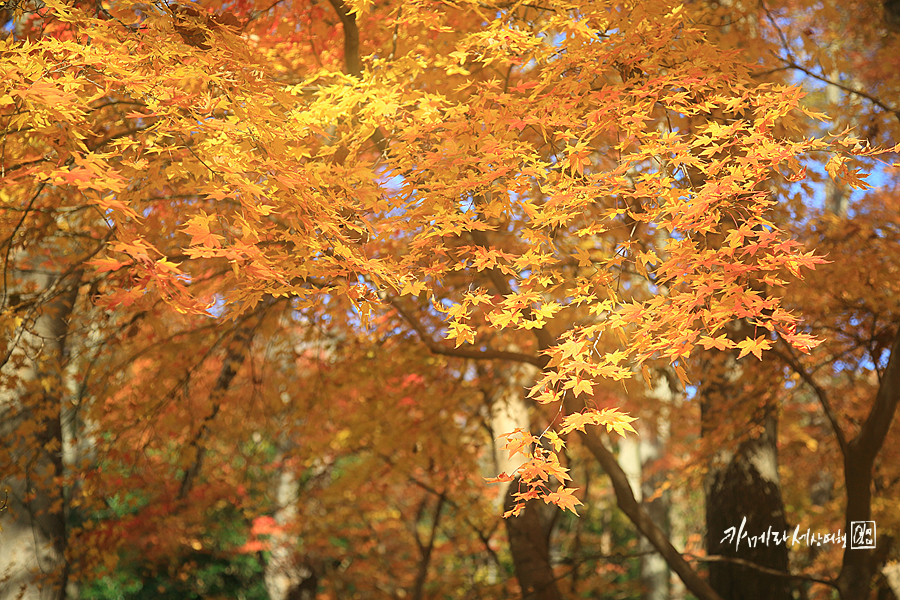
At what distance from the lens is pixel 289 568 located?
40.2 ft

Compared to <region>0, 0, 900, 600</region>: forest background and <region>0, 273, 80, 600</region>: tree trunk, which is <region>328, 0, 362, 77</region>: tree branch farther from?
<region>0, 273, 80, 600</region>: tree trunk

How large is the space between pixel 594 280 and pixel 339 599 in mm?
11506

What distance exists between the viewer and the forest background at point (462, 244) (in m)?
2.86

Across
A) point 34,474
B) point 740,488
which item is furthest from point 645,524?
point 34,474

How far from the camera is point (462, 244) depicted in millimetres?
4391

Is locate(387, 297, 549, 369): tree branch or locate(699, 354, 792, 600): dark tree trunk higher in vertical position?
locate(387, 297, 549, 369): tree branch

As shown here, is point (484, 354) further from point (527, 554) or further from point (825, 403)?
point (527, 554)

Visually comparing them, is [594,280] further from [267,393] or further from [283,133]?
[267,393]

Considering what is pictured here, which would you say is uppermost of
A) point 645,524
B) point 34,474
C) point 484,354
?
point 484,354

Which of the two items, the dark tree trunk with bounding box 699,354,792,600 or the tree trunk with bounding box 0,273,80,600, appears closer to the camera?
the tree trunk with bounding box 0,273,80,600

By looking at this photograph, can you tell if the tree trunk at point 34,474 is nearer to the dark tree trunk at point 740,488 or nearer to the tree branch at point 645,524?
the tree branch at point 645,524

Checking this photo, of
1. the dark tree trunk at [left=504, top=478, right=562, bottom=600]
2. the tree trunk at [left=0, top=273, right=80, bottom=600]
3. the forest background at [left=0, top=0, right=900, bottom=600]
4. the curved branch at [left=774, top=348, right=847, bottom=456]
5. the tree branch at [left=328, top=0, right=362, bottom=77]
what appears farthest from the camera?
the dark tree trunk at [left=504, top=478, right=562, bottom=600]

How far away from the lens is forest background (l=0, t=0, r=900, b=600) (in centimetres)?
286

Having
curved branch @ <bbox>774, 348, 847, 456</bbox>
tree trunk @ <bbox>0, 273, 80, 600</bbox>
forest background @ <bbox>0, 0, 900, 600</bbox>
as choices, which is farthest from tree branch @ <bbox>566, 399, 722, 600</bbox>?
tree trunk @ <bbox>0, 273, 80, 600</bbox>
